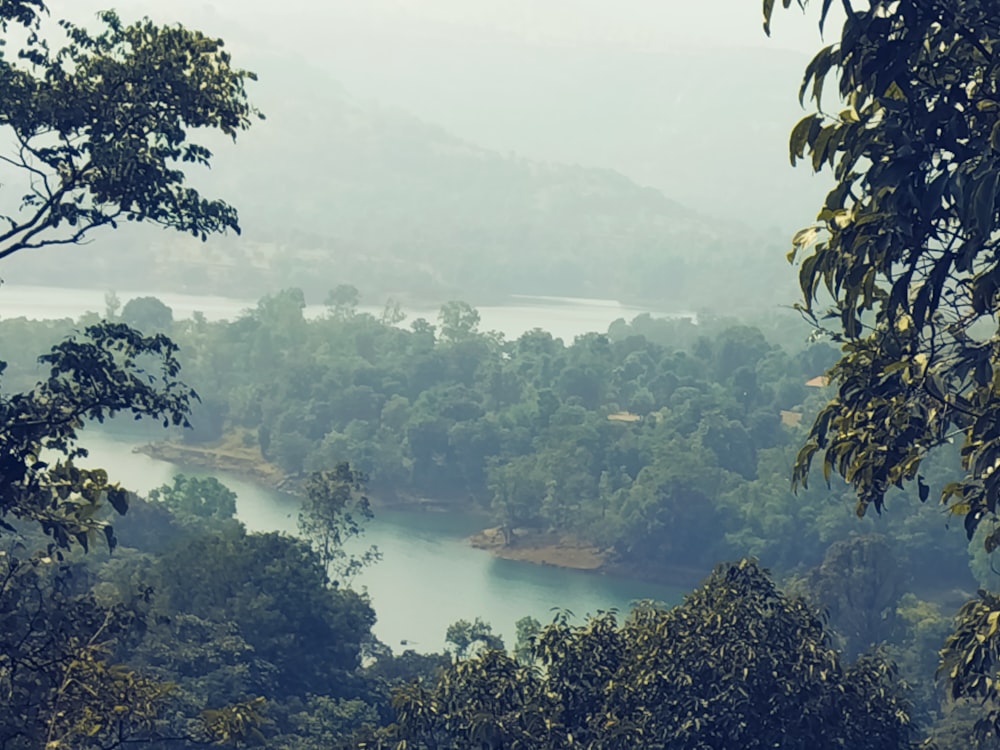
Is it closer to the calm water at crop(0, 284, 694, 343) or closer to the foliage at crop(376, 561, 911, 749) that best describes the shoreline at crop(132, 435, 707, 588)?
the foliage at crop(376, 561, 911, 749)

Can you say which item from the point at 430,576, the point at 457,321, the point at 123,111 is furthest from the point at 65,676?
the point at 457,321

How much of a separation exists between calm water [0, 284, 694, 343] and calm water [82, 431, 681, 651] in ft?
146

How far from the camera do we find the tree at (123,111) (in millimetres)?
6875

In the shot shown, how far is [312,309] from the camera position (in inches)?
4294

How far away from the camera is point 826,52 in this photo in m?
4.98

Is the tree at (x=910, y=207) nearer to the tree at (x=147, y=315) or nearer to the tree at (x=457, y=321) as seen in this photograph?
the tree at (x=457, y=321)

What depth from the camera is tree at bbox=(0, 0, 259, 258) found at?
22.6ft

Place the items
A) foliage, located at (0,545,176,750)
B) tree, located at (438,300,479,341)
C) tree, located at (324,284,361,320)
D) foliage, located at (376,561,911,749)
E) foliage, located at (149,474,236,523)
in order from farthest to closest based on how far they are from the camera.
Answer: tree, located at (324,284,361,320) → tree, located at (438,300,479,341) → foliage, located at (149,474,236,523) → foliage, located at (376,561,911,749) → foliage, located at (0,545,176,750)

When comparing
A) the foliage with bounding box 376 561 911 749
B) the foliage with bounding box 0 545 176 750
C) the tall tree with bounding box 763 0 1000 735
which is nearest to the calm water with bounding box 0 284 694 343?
the foliage with bounding box 376 561 911 749

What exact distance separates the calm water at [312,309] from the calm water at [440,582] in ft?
146

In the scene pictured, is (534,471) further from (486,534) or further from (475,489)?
(475,489)

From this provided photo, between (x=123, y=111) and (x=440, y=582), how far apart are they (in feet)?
102

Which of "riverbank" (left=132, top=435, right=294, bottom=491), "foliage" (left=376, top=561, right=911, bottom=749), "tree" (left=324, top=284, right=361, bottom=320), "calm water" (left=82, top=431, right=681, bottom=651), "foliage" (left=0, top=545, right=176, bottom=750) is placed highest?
"tree" (left=324, top=284, right=361, bottom=320)

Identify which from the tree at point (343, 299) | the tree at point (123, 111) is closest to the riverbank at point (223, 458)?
the tree at point (343, 299)
